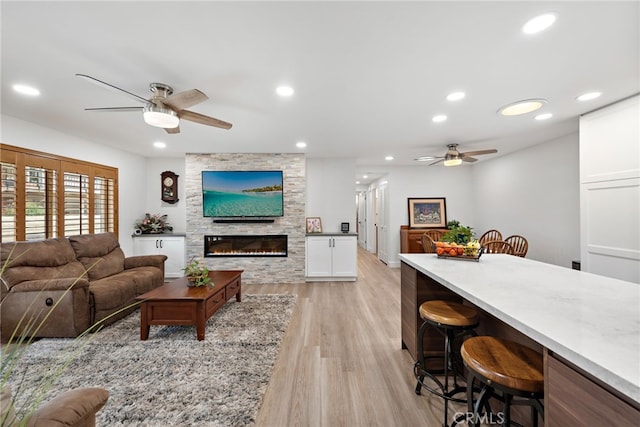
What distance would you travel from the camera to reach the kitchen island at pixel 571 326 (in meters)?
0.85

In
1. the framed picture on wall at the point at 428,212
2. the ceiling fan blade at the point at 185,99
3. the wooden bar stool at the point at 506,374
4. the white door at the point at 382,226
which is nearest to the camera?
the wooden bar stool at the point at 506,374

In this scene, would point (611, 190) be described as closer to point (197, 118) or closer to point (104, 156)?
point (197, 118)

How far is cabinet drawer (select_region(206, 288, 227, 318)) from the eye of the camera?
9.83 ft

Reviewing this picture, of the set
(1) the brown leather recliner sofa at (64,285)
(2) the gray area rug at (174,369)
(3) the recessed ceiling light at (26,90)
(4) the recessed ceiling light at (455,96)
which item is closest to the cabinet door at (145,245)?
(1) the brown leather recliner sofa at (64,285)

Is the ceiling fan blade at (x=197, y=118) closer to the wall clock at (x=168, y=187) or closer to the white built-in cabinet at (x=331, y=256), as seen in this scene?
the white built-in cabinet at (x=331, y=256)

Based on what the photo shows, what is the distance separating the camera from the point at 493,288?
5.15 feet

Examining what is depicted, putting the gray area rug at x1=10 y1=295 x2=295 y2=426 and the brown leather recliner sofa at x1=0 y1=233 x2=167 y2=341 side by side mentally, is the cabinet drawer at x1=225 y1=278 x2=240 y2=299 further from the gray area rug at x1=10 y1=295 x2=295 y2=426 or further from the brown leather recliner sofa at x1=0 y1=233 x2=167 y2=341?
the brown leather recliner sofa at x1=0 y1=233 x2=167 y2=341

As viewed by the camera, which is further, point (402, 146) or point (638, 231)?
point (402, 146)

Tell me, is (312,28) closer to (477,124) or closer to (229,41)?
(229,41)

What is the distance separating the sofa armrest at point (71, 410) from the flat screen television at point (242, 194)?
4.15 meters

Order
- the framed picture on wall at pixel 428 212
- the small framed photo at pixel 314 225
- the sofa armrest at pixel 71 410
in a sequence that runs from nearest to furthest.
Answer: the sofa armrest at pixel 71 410
the small framed photo at pixel 314 225
the framed picture on wall at pixel 428 212

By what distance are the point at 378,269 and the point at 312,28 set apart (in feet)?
17.8

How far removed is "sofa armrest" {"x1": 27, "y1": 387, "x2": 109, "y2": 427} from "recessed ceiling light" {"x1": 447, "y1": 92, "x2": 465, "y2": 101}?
128 inches

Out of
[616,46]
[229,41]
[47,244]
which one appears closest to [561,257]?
[616,46]
